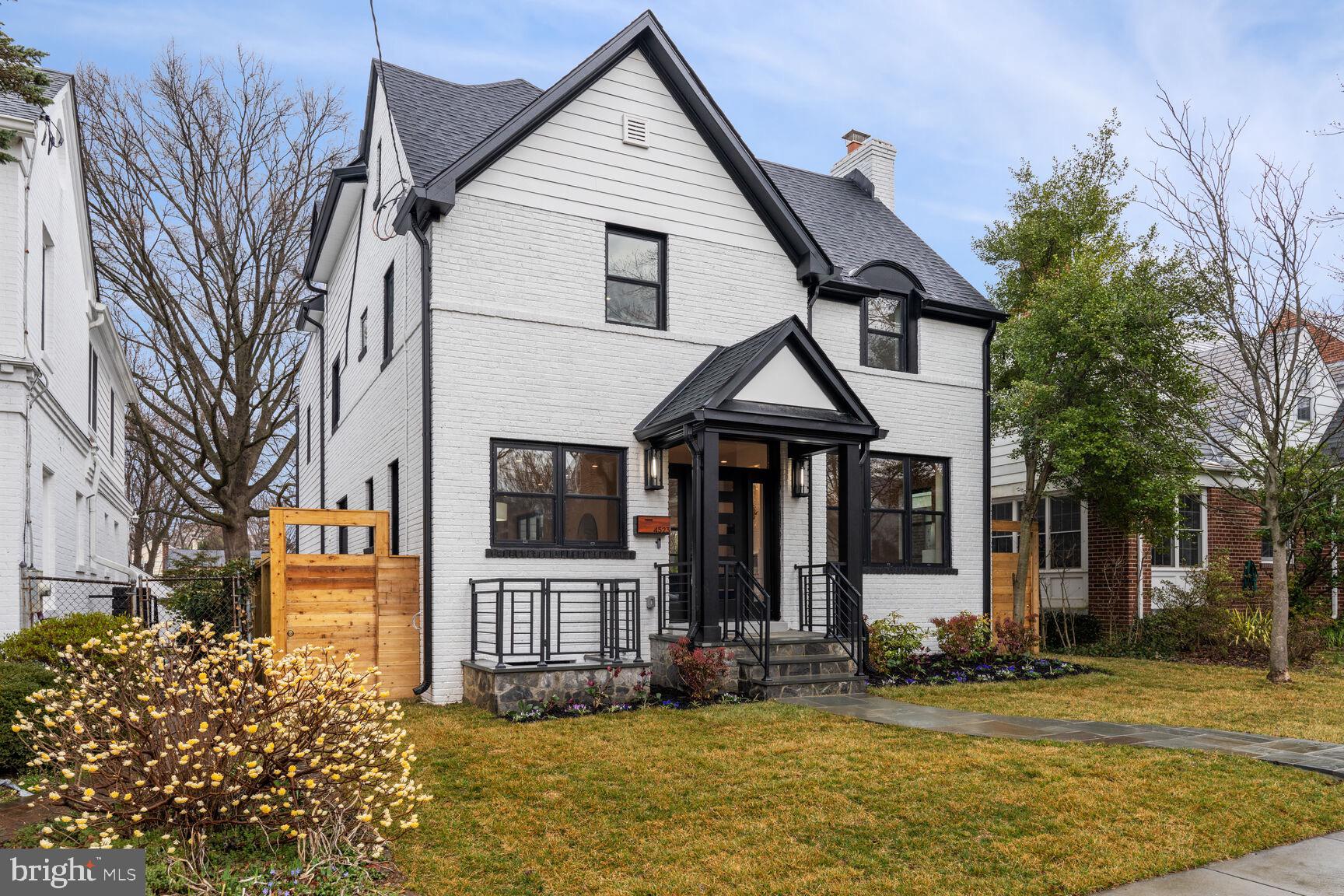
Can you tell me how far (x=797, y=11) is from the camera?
11.3 meters

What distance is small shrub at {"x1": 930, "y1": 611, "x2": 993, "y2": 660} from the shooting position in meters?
13.8

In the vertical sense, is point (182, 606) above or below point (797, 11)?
below

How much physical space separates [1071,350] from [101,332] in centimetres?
1717

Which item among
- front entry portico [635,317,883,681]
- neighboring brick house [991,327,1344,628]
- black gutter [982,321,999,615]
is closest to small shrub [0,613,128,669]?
front entry portico [635,317,883,681]

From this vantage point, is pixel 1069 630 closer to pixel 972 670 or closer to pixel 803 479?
pixel 972 670

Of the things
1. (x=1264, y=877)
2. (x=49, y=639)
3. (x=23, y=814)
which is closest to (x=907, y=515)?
(x=1264, y=877)

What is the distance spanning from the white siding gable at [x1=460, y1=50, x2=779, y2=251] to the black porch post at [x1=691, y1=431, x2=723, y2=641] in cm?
333

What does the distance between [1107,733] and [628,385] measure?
660 centimetres

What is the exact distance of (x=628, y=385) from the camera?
12352 millimetres

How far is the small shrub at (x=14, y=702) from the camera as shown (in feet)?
22.7

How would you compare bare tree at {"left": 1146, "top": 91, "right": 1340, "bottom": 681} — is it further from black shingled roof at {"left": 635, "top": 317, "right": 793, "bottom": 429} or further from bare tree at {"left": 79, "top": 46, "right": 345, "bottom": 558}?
bare tree at {"left": 79, "top": 46, "right": 345, "bottom": 558}

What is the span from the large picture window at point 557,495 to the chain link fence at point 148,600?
3.75 meters

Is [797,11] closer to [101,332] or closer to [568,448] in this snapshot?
[568,448]

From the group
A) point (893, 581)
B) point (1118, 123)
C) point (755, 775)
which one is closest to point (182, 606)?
point (893, 581)
